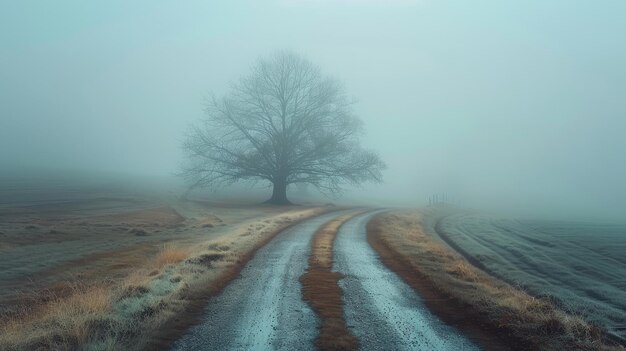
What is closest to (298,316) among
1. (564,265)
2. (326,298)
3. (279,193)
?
(326,298)

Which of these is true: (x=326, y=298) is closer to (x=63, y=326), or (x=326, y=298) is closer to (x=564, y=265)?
(x=63, y=326)

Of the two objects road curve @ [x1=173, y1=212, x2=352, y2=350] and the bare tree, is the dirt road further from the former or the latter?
the bare tree

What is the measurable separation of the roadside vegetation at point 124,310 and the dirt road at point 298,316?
51 cm

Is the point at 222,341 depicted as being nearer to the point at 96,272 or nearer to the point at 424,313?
the point at 424,313

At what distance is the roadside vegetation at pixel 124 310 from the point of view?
266 inches

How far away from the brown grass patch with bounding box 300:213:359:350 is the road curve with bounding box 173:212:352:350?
178 mm

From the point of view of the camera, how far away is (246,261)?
554 inches

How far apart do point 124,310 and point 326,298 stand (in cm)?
405

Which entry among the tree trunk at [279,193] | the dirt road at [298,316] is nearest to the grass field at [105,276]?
the dirt road at [298,316]

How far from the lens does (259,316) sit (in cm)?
818

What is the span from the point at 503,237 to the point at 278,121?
2842cm

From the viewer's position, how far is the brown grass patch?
6.89 meters

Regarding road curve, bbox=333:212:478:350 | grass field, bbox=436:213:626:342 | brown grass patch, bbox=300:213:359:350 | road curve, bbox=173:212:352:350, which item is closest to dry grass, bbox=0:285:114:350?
road curve, bbox=173:212:352:350

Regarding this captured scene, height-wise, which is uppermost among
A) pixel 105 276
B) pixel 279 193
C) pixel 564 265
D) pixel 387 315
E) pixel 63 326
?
pixel 279 193
